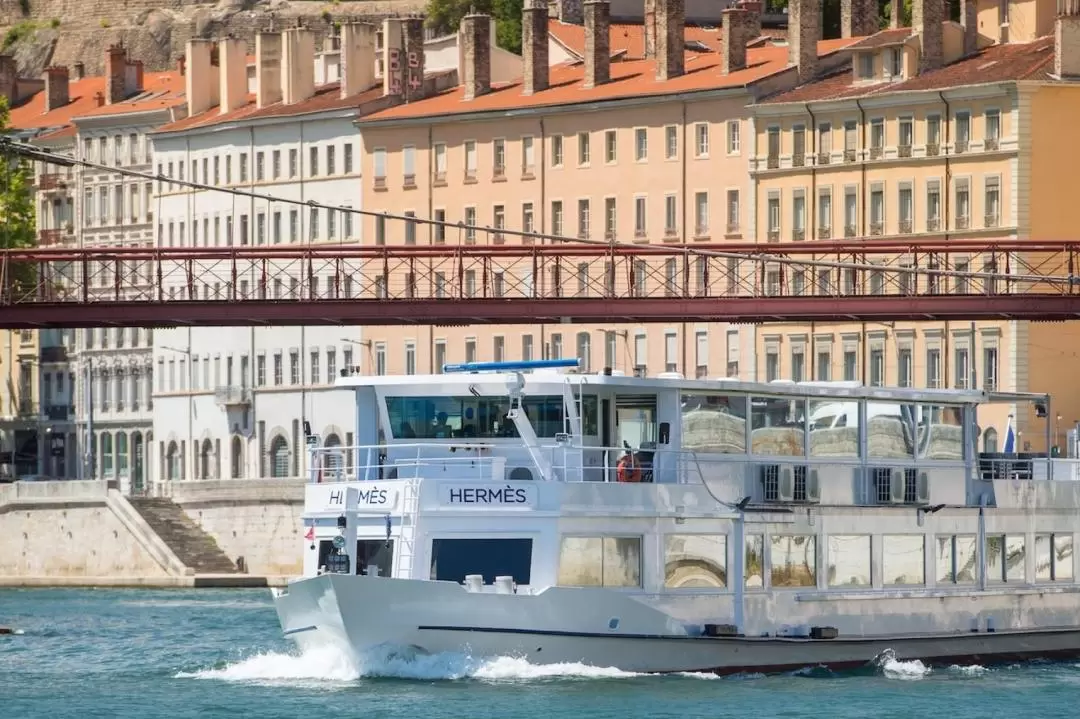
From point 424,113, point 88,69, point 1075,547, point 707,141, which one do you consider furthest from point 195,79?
point 1075,547

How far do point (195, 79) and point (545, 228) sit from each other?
69.3 feet

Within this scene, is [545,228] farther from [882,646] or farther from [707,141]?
[882,646]

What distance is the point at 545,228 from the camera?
112 meters

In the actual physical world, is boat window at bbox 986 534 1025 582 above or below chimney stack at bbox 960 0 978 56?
below

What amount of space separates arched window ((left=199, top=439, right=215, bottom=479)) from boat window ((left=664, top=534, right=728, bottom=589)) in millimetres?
72406

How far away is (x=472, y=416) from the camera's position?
52281mm

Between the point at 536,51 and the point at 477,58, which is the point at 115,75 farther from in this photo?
the point at 536,51

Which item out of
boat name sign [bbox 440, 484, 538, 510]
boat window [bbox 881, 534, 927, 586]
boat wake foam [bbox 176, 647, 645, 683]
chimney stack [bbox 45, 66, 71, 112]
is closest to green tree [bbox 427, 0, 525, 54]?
chimney stack [bbox 45, 66, 71, 112]

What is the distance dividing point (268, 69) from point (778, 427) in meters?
72.6

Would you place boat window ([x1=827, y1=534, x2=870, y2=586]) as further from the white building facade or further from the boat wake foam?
the white building facade

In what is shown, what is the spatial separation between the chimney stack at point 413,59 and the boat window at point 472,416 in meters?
65.5

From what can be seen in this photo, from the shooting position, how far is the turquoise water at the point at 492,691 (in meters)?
49.8

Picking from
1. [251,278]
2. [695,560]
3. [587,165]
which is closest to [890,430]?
[695,560]

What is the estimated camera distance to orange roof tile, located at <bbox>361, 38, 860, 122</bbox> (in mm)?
106188
